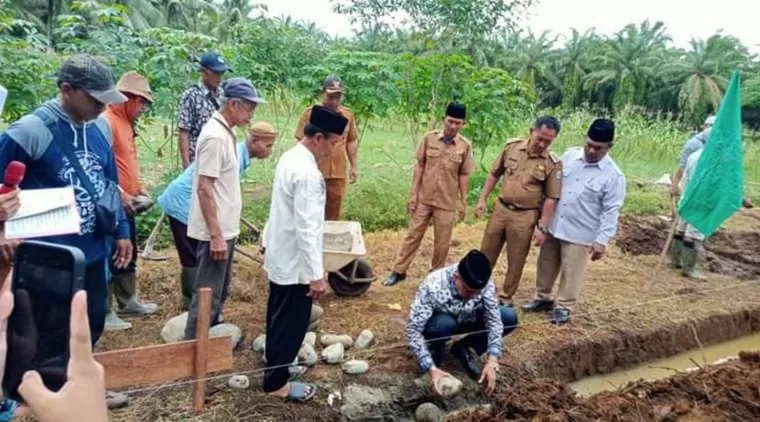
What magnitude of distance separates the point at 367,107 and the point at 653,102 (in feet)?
89.1

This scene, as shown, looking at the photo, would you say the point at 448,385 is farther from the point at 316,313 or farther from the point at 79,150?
the point at 79,150

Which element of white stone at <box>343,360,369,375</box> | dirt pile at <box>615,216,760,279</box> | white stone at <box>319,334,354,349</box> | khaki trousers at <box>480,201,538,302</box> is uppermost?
khaki trousers at <box>480,201,538,302</box>

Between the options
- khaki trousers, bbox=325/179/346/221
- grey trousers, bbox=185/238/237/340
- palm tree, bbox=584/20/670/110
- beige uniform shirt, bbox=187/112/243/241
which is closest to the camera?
beige uniform shirt, bbox=187/112/243/241

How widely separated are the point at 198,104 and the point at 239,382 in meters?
2.31

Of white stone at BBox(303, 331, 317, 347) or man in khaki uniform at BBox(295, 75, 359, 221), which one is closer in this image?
white stone at BBox(303, 331, 317, 347)

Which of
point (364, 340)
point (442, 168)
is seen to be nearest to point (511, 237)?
point (442, 168)

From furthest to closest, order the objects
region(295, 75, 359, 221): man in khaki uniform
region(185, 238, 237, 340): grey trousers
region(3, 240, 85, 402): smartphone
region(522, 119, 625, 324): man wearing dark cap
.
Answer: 1. region(295, 75, 359, 221): man in khaki uniform
2. region(522, 119, 625, 324): man wearing dark cap
3. region(185, 238, 237, 340): grey trousers
4. region(3, 240, 85, 402): smartphone

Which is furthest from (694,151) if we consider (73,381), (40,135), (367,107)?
(73,381)

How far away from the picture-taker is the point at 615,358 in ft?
18.6

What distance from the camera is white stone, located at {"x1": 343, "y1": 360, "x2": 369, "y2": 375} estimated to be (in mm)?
4438

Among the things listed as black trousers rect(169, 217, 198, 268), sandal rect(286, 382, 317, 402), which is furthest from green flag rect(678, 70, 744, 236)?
black trousers rect(169, 217, 198, 268)

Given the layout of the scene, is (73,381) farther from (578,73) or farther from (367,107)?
(578,73)

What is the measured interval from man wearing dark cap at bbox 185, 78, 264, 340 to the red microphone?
1.51 metres

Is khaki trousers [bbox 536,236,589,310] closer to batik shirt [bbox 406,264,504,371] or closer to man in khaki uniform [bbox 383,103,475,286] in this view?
man in khaki uniform [bbox 383,103,475,286]
